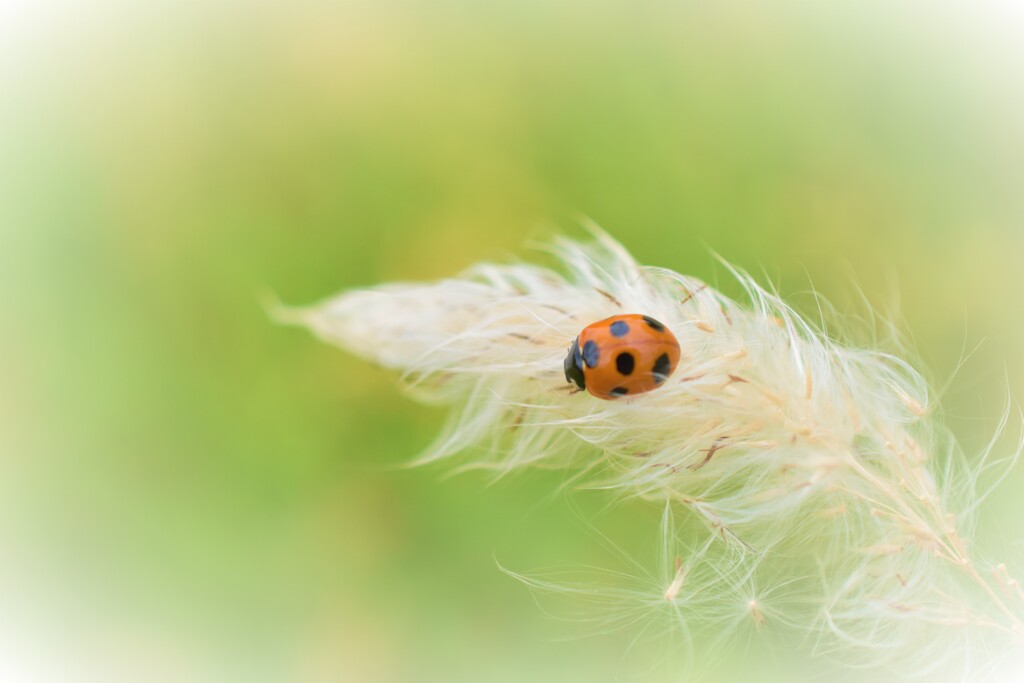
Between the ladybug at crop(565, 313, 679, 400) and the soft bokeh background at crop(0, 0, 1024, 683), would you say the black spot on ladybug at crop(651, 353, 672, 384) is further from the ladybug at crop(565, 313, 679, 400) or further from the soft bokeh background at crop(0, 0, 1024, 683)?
the soft bokeh background at crop(0, 0, 1024, 683)

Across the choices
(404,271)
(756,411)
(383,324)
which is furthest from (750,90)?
(756,411)

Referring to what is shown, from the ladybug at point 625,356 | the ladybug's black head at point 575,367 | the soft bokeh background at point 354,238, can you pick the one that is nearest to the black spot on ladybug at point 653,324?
the ladybug at point 625,356

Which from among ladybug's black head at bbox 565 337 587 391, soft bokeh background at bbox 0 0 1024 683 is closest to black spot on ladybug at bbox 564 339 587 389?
ladybug's black head at bbox 565 337 587 391

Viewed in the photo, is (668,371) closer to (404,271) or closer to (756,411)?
(756,411)

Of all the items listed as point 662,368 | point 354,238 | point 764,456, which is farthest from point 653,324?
point 354,238

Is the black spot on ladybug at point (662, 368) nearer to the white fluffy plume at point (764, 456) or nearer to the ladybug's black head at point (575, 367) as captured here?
the white fluffy plume at point (764, 456)

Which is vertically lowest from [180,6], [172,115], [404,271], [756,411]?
[756,411]

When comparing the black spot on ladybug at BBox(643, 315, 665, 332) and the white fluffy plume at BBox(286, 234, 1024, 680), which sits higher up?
the black spot on ladybug at BBox(643, 315, 665, 332)
